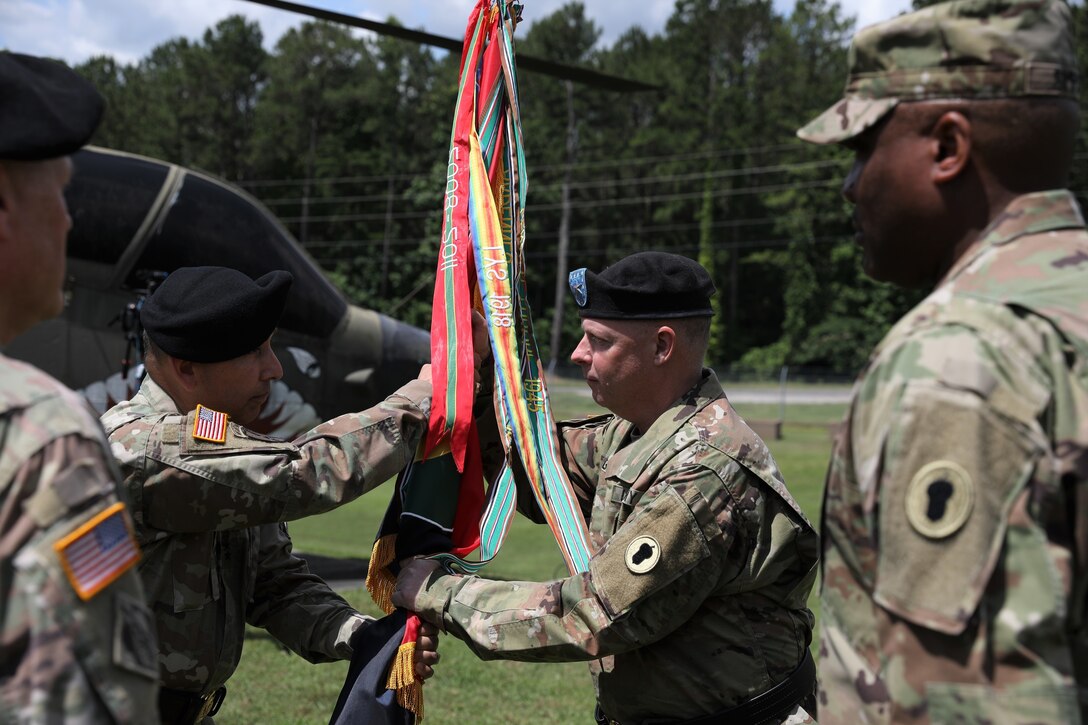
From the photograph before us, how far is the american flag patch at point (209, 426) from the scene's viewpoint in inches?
112

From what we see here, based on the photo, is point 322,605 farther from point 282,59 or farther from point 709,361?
point 282,59

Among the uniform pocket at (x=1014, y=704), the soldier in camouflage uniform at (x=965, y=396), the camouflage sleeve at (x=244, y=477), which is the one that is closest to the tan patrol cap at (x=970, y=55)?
the soldier in camouflage uniform at (x=965, y=396)

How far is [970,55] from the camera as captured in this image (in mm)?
1712

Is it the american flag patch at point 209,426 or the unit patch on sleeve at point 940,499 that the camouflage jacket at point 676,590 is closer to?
the american flag patch at point 209,426

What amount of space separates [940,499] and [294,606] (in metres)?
2.31

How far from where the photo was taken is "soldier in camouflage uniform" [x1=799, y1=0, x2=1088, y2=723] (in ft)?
4.95

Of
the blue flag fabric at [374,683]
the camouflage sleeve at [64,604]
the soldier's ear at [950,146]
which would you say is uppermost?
the soldier's ear at [950,146]

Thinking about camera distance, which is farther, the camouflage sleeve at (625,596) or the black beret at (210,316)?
the black beret at (210,316)

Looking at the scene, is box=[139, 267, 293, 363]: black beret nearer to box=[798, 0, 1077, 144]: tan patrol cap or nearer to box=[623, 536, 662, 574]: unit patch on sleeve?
box=[623, 536, 662, 574]: unit patch on sleeve

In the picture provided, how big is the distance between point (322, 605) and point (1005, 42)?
2.48 metres

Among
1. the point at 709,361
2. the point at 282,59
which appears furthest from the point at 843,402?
the point at 282,59

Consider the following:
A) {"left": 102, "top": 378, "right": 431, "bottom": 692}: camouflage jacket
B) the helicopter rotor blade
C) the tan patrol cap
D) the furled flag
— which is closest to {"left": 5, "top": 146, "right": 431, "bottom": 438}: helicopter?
the helicopter rotor blade

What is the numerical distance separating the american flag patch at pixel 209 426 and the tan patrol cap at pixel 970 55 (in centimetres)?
177

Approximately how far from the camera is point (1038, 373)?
1.59 meters
